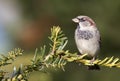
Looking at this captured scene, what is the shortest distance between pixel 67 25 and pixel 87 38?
4.19 metres

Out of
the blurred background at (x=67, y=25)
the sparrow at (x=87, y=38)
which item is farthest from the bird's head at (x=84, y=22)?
the blurred background at (x=67, y=25)

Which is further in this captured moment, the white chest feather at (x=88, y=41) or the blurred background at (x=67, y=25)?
the blurred background at (x=67, y=25)

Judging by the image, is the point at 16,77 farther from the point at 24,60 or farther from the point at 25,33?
the point at 25,33

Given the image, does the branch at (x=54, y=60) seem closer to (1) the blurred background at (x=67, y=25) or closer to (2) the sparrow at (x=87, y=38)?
(2) the sparrow at (x=87, y=38)

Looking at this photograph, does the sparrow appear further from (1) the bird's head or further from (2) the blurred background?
(2) the blurred background

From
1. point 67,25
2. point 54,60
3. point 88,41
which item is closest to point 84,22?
point 88,41

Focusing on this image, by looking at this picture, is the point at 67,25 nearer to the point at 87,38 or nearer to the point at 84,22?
the point at 84,22

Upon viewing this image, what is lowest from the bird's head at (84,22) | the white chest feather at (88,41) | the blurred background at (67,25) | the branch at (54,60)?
the blurred background at (67,25)

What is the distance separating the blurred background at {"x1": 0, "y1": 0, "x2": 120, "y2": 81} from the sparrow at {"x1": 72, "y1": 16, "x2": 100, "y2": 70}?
2.12m

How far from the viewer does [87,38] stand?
3.79m

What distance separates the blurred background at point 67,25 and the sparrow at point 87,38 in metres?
2.12

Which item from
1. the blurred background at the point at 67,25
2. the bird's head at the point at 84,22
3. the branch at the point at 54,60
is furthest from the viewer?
the blurred background at the point at 67,25

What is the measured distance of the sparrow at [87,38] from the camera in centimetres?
378

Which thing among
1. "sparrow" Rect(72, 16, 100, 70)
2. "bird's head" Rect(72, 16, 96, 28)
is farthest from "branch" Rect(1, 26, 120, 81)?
"bird's head" Rect(72, 16, 96, 28)
